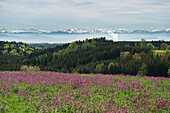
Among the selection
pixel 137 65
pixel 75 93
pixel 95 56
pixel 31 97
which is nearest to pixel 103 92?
pixel 75 93

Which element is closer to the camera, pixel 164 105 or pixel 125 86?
pixel 164 105

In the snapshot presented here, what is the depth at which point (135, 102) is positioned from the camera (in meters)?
16.0

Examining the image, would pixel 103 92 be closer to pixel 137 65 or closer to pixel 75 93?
pixel 75 93

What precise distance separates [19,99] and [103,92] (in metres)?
7.96

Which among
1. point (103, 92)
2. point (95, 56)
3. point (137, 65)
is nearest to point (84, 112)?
point (103, 92)

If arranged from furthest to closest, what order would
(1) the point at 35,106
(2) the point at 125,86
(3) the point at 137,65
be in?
(3) the point at 137,65 < (2) the point at 125,86 < (1) the point at 35,106

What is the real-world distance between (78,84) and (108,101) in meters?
6.43

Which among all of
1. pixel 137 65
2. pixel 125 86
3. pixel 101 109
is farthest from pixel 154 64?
pixel 101 109

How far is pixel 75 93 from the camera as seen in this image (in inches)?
688

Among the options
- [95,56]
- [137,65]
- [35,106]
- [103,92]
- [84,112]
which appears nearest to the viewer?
[84,112]

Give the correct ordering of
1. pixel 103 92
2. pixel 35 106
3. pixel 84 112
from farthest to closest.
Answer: pixel 103 92 < pixel 35 106 < pixel 84 112

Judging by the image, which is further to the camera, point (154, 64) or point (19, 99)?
point (154, 64)

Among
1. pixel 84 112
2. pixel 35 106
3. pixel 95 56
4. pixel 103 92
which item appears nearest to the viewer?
pixel 84 112

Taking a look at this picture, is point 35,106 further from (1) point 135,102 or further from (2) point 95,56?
(2) point 95,56
